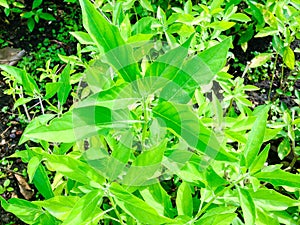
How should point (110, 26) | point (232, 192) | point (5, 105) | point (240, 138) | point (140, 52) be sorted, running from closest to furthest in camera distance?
point (110, 26) < point (140, 52) < point (240, 138) < point (232, 192) < point (5, 105)

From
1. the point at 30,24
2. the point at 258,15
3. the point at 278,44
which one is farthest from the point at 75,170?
Result: the point at 30,24

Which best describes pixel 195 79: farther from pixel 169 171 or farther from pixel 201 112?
pixel 201 112

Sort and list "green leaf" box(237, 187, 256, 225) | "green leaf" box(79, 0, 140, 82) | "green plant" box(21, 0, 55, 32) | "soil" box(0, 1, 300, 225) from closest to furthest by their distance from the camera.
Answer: "green leaf" box(79, 0, 140, 82) → "green leaf" box(237, 187, 256, 225) → "soil" box(0, 1, 300, 225) → "green plant" box(21, 0, 55, 32)

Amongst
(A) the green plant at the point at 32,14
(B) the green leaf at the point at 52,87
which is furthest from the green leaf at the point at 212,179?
(A) the green plant at the point at 32,14

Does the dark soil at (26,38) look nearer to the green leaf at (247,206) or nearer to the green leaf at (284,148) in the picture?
the green leaf at (284,148)

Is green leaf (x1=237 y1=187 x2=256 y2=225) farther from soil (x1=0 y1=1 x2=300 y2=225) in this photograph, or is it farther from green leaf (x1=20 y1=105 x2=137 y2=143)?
soil (x1=0 y1=1 x2=300 y2=225)

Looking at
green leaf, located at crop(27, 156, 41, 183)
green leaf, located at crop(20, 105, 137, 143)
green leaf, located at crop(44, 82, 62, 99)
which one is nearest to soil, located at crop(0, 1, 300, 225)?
green leaf, located at crop(27, 156, 41, 183)

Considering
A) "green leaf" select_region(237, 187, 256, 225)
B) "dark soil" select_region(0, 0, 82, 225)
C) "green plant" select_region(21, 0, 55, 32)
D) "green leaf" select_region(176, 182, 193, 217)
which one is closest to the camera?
"green leaf" select_region(237, 187, 256, 225)

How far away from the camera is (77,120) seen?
2.89 feet

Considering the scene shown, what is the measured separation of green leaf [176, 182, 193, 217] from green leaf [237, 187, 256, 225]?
22cm

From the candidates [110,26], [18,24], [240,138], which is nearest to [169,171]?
[240,138]

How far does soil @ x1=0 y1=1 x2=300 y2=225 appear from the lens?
1.97 meters

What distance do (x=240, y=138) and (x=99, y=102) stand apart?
386 millimetres

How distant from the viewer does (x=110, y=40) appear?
2.71 ft
